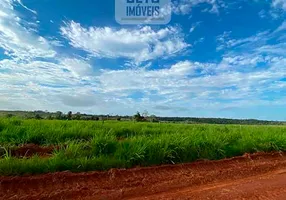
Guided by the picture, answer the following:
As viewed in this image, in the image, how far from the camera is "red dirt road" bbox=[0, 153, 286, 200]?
5117 mm

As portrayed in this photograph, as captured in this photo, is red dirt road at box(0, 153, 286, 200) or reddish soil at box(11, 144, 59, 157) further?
reddish soil at box(11, 144, 59, 157)

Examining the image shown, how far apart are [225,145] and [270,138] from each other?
7.98 feet

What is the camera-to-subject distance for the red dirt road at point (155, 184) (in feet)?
16.8

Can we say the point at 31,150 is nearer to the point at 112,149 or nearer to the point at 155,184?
the point at 112,149

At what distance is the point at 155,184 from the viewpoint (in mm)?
5793

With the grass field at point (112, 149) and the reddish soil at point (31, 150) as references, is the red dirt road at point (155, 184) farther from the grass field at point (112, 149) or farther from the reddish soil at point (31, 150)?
the reddish soil at point (31, 150)

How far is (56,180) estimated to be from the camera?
5.56 meters

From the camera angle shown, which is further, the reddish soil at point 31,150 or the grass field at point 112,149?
the reddish soil at point 31,150

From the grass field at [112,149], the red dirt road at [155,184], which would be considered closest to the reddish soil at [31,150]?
the grass field at [112,149]

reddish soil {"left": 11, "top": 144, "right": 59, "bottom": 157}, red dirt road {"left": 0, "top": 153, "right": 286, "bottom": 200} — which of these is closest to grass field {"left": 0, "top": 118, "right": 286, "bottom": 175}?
reddish soil {"left": 11, "top": 144, "right": 59, "bottom": 157}

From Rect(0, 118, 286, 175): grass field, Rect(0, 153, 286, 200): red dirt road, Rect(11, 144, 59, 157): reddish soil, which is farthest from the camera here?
Rect(11, 144, 59, 157): reddish soil

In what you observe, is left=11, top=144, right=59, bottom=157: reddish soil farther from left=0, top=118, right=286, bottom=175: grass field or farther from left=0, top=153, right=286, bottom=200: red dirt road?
left=0, top=153, right=286, bottom=200: red dirt road

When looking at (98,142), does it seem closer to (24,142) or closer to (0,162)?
(0,162)

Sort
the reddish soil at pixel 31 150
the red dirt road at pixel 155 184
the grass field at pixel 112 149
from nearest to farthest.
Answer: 1. the red dirt road at pixel 155 184
2. the grass field at pixel 112 149
3. the reddish soil at pixel 31 150
